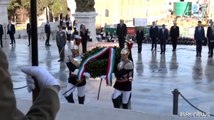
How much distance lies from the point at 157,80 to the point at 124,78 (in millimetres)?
5936

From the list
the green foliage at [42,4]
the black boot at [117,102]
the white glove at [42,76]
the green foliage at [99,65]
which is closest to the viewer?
the white glove at [42,76]

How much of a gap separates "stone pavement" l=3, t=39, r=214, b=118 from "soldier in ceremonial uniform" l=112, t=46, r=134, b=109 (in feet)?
1.86

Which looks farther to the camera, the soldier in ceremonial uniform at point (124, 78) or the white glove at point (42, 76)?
the soldier in ceremonial uniform at point (124, 78)

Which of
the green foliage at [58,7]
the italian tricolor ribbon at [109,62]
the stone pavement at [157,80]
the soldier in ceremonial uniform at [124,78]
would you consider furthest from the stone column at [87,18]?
the green foliage at [58,7]

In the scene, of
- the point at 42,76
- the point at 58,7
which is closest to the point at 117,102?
the point at 42,76

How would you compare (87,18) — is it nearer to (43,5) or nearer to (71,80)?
(71,80)

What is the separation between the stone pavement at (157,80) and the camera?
1159 centimetres

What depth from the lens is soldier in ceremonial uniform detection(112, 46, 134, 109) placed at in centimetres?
953

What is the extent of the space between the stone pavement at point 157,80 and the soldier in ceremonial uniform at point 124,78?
568mm

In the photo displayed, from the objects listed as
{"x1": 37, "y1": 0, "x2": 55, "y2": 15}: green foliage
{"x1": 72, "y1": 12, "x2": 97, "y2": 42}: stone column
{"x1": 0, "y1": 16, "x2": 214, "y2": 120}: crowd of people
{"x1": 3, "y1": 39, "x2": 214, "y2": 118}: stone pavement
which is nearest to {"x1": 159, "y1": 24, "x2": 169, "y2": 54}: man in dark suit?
{"x1": 0, "y1": 16, "x2": 214, "y2": 120}: crowd of people

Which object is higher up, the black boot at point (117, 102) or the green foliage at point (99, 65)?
the green foliage at point (99, 65)

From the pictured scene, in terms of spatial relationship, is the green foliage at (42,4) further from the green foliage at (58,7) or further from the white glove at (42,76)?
the white glove at (42,76)

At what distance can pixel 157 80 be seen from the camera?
50.5 ft

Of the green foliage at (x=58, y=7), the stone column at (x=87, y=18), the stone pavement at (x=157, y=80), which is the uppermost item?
the green foliage at (x=58, y=7)
